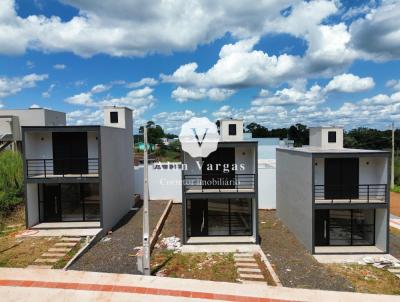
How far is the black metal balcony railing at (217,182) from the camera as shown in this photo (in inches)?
558

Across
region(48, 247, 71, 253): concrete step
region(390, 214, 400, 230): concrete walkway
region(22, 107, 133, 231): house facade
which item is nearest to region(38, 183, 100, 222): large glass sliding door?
region(22, 107, 133, 231): house facade

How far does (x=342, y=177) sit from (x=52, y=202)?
1463cm

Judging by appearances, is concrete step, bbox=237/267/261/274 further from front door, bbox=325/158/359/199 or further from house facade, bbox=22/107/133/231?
house facade, bbox=22/107/133/231

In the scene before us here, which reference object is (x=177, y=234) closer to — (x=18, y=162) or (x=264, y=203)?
(x=264, y=203)

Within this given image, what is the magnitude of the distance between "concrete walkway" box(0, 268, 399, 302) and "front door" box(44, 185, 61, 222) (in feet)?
20.4

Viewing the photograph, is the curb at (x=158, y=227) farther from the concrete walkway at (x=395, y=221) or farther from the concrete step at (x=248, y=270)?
the concrete walkway at (x=395, y=221)

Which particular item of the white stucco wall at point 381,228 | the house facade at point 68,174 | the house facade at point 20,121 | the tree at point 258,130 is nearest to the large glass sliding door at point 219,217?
the house facade at point 68,174

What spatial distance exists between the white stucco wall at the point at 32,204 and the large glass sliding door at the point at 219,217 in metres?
7.98

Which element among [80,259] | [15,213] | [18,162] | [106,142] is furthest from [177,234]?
[18,162]

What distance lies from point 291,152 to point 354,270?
644 cm

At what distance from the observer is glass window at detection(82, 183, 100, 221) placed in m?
15.6

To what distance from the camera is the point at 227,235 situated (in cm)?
1443

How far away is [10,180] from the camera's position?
1841 centimetres

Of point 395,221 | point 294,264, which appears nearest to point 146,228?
point 294,264
